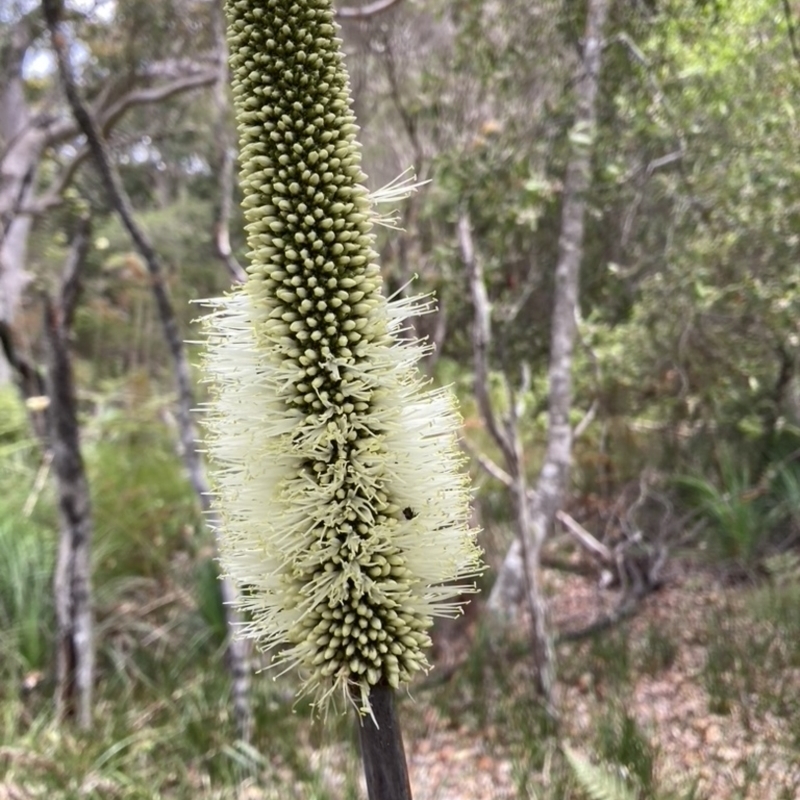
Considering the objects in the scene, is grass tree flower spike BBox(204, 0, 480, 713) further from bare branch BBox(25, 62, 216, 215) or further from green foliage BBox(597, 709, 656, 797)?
bare branch BBox(25, 62, 216, 215)

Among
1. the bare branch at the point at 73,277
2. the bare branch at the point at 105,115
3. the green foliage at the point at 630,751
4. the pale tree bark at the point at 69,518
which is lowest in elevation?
the green foliage at the point at 630,751

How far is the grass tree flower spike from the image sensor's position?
54.3 inches

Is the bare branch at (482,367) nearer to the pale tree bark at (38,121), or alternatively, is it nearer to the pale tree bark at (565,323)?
the pale tree bark at (565,323)

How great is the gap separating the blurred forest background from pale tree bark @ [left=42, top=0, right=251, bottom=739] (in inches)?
1.0

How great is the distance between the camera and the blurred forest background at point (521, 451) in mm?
3600

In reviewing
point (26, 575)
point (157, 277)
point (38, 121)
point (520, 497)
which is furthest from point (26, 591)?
point (38, 121)

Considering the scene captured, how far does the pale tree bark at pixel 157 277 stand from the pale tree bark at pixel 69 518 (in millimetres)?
552

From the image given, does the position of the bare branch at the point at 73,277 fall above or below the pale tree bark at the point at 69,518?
above

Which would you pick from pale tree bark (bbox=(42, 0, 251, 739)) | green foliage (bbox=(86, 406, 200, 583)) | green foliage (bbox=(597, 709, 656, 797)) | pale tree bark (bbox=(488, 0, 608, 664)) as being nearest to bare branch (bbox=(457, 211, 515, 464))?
pale tree bark (bbox=(488, 0, 608, 664))

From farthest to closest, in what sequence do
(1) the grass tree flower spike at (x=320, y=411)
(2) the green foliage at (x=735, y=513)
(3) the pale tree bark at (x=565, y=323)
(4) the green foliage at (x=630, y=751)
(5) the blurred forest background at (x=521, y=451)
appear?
(2) the green foliage at (x=735, y=513) → (3) the pale tree bark at (x=565, y=323) → (5) the blurred forest background at (x=521, y=451) → (4) the green foliage at (x=630, y=751) → (1) the grass tree flower spike at (x=320, y=411)

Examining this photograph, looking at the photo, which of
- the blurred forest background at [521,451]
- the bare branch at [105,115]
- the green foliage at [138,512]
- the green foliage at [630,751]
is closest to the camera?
the green foliage at [630,751]

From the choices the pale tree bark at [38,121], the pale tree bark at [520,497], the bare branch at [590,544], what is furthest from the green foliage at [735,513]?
the pale tree bark at [38,121]

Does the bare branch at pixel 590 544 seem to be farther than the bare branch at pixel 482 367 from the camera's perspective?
Yes

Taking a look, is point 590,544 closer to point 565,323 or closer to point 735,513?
point 735,513
